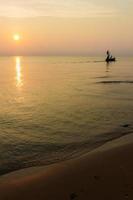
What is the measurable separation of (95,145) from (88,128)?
291cm

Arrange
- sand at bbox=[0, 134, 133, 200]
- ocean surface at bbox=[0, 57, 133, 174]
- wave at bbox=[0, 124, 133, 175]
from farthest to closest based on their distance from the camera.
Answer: ocean surface at bbox=[0, 57, 133, 174] < wave at bbox=[0, 124, 133, 175] < sand at bbox=[0, 134, 133, 200]

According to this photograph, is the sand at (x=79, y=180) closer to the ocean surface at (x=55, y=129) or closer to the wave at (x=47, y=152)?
the wave at (x=47, y=152)

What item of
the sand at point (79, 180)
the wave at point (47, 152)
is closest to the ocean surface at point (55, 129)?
the wave at point (47, 152)

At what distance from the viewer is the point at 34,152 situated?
1238cm

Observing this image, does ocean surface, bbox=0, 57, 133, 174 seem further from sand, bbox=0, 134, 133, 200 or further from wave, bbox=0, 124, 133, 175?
sand, bbox=0, 134, 133, 200

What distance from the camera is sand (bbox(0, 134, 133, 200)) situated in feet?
24.6

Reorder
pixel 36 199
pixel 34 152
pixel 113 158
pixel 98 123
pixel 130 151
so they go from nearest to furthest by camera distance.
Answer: pixel 36 199 → pixel 113 158 → pixel 130 151 → pixel 34 152 → pixel 98 123

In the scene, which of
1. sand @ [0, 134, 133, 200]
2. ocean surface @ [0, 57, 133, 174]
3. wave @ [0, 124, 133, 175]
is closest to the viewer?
sand @ [0, 134, 133, 200]

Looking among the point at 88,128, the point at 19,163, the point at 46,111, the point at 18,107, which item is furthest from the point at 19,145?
the point at 18,107

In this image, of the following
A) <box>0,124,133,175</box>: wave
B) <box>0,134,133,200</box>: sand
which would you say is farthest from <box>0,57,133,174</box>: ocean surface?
<box>0,134,133,200</box>: sand

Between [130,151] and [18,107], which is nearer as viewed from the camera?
[130,151]

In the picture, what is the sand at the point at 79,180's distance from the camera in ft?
24.6

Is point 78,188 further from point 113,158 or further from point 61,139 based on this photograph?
point 61,139

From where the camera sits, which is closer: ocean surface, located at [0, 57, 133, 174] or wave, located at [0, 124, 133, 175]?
wave, located at [0, 124, 133, 175]
